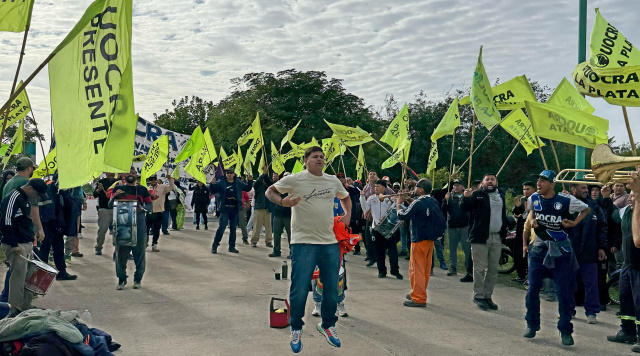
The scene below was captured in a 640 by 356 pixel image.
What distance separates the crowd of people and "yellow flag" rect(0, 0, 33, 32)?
2.57 meters

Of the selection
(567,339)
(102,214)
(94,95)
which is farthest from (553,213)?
(102,214)

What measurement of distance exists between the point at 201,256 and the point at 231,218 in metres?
1.57

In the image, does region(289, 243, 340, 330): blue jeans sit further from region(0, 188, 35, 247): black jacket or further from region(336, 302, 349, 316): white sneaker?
region(0, 188, 35, 247): black jacket

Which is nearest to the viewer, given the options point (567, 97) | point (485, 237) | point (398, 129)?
point (485, 237)

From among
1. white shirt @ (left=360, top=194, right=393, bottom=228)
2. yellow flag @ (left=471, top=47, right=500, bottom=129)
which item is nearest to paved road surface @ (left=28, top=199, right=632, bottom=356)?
white shirt @ (left=360, top=194, right=393, bottom=228)

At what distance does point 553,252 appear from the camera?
634 centimetres

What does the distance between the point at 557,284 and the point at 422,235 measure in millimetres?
2132

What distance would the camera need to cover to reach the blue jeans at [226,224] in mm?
13430

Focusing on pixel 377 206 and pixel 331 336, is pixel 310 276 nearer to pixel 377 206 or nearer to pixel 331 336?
pixel 331 336

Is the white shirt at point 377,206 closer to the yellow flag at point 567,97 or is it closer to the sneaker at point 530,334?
the yellow flag at point 567,97

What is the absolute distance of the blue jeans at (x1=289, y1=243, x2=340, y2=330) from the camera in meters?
5.33

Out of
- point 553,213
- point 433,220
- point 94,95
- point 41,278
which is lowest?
point 41,278

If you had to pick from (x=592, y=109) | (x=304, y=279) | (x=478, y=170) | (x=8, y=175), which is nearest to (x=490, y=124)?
(x=592, y=109)

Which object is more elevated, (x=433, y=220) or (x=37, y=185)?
(x=37, y=185)
